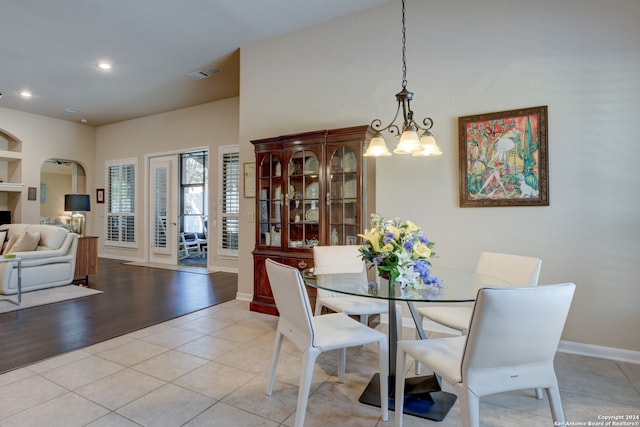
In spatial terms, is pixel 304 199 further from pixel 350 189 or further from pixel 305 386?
pixel 305 386

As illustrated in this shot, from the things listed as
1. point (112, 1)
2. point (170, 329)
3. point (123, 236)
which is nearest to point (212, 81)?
point (112, 1)

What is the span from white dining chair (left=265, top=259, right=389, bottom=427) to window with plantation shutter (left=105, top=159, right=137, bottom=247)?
693cm

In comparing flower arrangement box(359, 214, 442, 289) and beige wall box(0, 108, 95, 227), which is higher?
beige wall box(0, 108, 95, 227)

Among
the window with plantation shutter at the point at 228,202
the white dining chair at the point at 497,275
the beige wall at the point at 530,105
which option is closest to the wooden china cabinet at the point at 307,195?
the beige wall at the point at 530,105

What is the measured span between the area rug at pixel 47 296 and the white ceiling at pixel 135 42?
A: 10.7 ft

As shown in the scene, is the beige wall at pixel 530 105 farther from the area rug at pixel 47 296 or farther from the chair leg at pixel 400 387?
the area rug at pixel 47 296

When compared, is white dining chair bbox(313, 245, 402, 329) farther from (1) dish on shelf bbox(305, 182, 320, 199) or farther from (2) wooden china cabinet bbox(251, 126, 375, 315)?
(1) dish on shelf bbox(305, 182, 320, 199)

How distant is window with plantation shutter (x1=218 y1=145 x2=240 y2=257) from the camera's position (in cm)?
633

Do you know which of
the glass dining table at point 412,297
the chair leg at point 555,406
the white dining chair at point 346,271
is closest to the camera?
the chair leg at point 555,406

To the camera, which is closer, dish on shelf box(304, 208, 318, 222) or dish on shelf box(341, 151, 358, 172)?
dish on shelf box(341, 151, 358, 172)

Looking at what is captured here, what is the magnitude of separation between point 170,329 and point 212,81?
398cm

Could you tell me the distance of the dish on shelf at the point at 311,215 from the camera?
12.0ft

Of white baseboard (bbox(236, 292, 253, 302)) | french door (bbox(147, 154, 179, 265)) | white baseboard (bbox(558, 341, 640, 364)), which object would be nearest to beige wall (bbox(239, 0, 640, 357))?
white baseboard (bbox(558, 341, 640, 364))

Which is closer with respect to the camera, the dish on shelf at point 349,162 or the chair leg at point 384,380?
the chair leg at point 384,380
